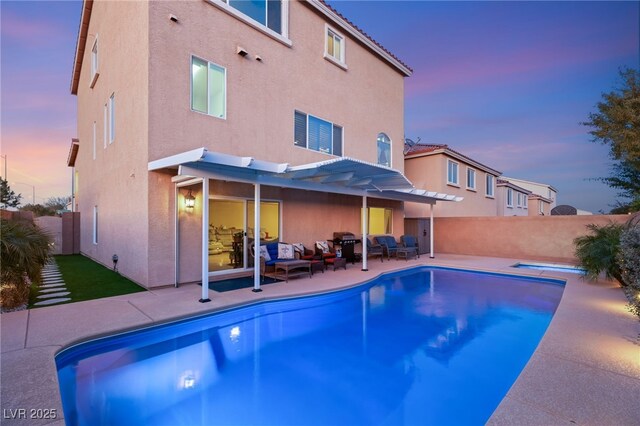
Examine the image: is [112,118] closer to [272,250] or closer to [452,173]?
[272,250]

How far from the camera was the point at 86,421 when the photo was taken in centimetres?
342

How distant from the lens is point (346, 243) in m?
13.5

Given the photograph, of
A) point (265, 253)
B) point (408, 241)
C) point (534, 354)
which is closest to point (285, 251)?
point (265, 253)

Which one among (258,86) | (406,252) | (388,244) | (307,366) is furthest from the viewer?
(388,244)

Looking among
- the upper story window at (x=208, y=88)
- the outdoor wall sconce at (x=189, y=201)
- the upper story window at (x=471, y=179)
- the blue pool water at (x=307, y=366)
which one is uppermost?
the upper story window at (x=208, y=88)

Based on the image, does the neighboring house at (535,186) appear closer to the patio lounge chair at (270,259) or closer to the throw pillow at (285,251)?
the throw pillow at (285,251)

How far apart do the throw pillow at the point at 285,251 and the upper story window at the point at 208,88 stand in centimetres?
456

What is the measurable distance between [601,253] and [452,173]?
1168cm

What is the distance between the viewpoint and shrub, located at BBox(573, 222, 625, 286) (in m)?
8.91

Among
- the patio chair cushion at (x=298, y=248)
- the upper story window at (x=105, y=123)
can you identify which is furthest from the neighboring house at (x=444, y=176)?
the upper story window at (x=105, y=123)

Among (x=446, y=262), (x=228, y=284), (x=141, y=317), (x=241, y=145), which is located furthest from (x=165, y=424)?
(x=446, y=262)

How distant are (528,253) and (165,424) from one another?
1760cm

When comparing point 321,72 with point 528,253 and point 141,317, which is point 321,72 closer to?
point 141,317

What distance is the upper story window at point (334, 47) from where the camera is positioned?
43.2 ft
